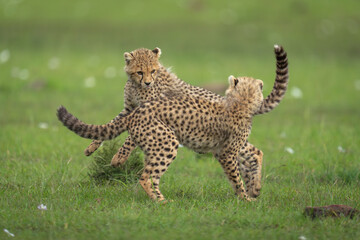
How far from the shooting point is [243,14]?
1839 centimetres

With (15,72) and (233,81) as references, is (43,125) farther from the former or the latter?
(15,72)

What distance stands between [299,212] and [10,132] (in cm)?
503

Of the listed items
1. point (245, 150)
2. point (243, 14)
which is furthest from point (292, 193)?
point (243, 14)

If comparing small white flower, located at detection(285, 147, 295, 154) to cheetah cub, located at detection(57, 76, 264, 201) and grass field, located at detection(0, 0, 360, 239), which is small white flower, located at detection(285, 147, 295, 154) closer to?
grass field, located at detection(0, 0, 360, 239)

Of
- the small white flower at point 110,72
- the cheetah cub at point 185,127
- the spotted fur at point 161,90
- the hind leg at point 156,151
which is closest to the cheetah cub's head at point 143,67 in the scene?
the spotted fur at point 161,90

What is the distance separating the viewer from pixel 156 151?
5.64m

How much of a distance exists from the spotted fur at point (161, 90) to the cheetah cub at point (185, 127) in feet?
0.40

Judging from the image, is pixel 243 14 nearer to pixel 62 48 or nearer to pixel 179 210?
pixel 62 48

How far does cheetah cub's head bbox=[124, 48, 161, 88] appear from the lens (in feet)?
22.1

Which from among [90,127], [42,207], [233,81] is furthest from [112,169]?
[233,81]

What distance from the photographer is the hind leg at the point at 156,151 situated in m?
5.64

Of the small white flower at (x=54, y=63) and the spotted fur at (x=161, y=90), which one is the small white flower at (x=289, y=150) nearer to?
the spotted fur at (x=161, y=90)

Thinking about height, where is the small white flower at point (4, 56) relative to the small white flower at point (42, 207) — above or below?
above

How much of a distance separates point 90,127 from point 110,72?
29.0ft
